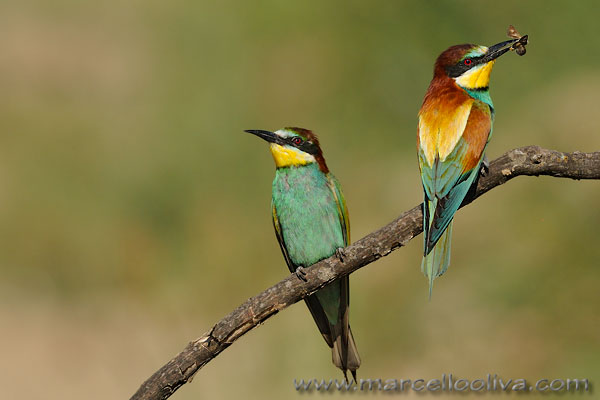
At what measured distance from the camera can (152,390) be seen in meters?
2.09

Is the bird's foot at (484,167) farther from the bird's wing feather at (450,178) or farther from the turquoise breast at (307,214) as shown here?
the turquoise breast at (307,214)

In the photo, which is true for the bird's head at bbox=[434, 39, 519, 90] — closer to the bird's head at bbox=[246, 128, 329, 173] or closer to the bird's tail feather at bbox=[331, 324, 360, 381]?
the bird's head at bbox=[246, 128, 329, 173]

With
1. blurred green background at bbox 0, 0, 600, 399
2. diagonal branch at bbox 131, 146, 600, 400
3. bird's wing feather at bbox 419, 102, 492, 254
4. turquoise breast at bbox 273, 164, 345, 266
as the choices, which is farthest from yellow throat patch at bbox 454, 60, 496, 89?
blurred green background at bbox 0, 0, 600, 399

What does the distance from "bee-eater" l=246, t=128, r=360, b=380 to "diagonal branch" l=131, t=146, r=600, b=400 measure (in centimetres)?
53

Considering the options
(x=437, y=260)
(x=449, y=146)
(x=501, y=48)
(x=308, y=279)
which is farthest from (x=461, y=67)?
(x=308, y=279)

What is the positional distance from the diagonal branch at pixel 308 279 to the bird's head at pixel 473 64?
0.36m

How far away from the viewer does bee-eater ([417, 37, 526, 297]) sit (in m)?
2.15

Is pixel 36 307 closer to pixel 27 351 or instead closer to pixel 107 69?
pixel 27 351

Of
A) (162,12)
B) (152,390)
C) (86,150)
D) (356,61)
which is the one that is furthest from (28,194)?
(152,390)

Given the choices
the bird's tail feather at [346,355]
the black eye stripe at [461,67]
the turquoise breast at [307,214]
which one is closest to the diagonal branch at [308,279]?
the black eye stripe at [461,67]

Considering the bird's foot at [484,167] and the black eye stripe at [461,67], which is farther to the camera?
the black eye stripe at [461,67]

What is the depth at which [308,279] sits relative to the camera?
86.3 inches

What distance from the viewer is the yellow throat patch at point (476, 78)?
7.90 ft

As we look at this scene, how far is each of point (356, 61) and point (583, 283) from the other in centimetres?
266
